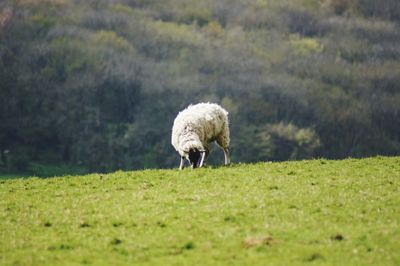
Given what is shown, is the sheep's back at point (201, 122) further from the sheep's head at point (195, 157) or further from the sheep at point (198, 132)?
the sheep's head at point (195, 157)

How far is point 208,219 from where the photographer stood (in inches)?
826

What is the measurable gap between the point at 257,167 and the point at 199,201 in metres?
8.94

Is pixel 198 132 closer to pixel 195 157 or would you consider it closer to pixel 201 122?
pixel 201 122

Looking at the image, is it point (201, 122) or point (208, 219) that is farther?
point (201, 122)

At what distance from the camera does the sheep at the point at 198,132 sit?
32.0 m

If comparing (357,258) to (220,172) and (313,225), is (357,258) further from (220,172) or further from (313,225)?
(220,172)

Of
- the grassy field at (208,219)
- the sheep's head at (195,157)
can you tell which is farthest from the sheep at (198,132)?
the grassy field at (208,219)

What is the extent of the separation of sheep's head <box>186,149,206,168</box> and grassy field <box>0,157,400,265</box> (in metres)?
1.70

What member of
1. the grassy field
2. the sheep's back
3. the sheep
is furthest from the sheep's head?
the grassy field

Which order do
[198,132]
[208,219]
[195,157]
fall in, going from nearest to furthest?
[208,219] → [195,157] → [198,132]

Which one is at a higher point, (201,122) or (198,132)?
(201,122)

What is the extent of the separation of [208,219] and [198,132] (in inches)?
492

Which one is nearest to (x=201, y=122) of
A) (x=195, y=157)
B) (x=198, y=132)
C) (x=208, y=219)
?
(x=198, y=132)

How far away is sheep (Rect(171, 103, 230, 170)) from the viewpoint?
1259 inches
